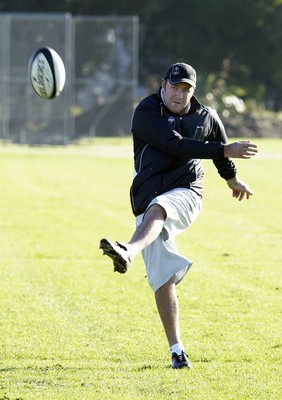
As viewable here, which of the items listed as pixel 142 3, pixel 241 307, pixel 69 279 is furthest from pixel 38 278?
pixel 142 3

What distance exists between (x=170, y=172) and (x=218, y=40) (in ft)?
147

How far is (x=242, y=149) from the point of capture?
22.0 ft

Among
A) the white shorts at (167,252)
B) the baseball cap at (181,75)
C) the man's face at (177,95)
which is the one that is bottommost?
the white shorts at (167,252)

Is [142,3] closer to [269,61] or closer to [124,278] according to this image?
[269,61]

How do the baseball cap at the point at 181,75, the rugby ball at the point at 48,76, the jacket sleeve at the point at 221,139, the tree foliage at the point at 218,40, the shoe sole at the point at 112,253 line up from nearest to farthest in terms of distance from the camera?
the shoe sole at the point at 112,253
the baseball cap at the point at 181,75
the jacket sleeve at the point at 221,139
the rugby ball at the point at 48,76
the tree foliage at the point at 218,40

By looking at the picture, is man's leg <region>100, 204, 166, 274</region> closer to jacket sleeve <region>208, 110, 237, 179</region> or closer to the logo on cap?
jacket sleeve <region>208, 110, 237, 179</region>

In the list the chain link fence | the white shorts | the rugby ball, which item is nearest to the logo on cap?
the white shorts

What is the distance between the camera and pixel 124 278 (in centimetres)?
1105

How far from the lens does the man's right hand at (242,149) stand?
668 centimetres

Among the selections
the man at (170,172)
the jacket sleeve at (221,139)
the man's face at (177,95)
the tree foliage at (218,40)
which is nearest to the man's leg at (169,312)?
the man at (170,172)

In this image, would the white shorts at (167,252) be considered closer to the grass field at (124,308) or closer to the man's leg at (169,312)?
the man's leg at (169,312)

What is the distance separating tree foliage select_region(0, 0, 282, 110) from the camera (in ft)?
166

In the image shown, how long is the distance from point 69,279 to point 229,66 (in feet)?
136

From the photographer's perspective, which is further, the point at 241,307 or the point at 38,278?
the point at 38,278
